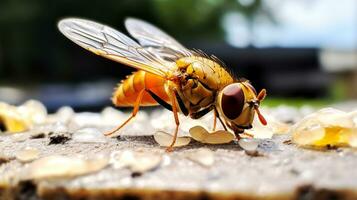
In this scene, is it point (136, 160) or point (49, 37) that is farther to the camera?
point (49, 37)

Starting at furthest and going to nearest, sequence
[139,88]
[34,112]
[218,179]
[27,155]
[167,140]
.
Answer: [34,112], [139,88], [167,140], [27,155], [218,179]

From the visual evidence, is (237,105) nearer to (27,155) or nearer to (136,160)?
(136,160)

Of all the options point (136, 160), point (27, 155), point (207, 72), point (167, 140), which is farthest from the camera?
point (207, 72)

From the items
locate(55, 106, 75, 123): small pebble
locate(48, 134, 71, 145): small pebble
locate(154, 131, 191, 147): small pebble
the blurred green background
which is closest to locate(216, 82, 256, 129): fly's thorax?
locate(154, 131, 191, 147): small pebble

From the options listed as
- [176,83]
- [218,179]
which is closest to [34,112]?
[176,83]

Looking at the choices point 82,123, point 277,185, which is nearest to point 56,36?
point 82,123

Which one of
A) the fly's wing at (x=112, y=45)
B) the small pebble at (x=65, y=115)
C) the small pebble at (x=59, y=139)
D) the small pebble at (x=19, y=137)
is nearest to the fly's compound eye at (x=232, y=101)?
the fly's wing at (x=112, y=45)

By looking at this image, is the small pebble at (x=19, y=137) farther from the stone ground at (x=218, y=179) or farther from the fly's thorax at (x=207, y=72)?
the fly's thorax at (x=207, y=72)
